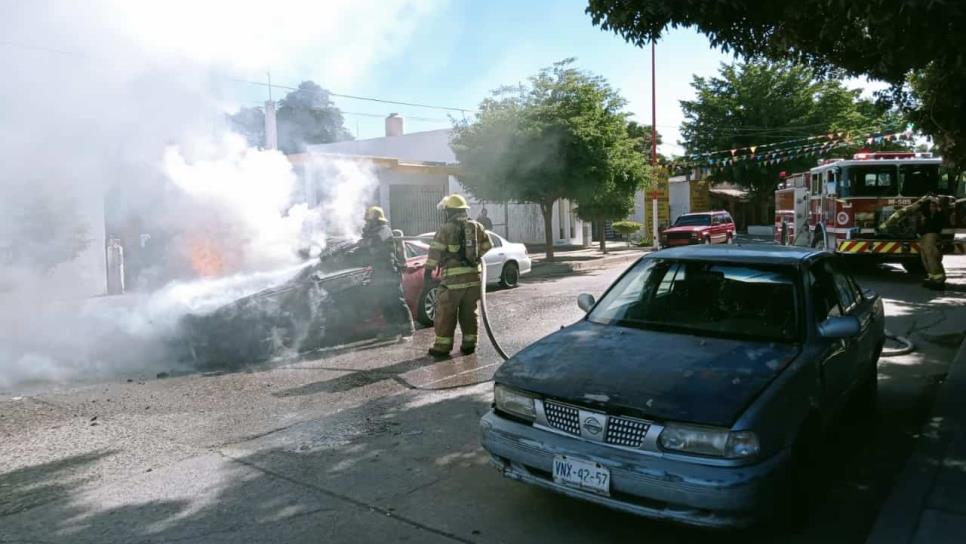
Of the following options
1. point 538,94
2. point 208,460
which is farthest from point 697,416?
point 538,94

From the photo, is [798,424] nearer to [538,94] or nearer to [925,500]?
[925,500]

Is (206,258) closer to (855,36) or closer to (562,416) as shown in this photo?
(562,416)

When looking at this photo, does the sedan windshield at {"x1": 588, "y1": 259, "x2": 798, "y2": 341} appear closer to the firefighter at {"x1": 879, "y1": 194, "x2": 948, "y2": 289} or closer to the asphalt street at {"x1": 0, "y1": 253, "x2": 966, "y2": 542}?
the asphalt street at {"x1": 0, "y1": 253, "x2": 966, "y2": 542}

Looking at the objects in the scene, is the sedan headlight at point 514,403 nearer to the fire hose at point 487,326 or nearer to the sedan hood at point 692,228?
the fire hose at point 487,326

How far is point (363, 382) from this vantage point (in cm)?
693

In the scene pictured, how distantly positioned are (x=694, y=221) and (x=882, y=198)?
1106 centimetres

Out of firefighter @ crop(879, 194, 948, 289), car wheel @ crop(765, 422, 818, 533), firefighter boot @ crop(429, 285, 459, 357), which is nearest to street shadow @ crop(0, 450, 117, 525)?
firefighter boot @ crop(429, 285, 459, 357)

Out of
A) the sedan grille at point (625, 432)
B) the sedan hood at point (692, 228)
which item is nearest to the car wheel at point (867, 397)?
the sedan grille at point (625, 432)

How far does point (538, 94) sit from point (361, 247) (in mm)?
11015

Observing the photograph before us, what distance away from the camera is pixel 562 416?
3570 mm

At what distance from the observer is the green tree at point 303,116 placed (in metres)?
23.0

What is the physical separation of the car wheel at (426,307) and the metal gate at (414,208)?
12327 millimetres

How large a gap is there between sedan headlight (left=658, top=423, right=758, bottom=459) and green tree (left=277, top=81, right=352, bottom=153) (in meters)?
20.3

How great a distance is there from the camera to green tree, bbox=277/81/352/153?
22953 millimetres
